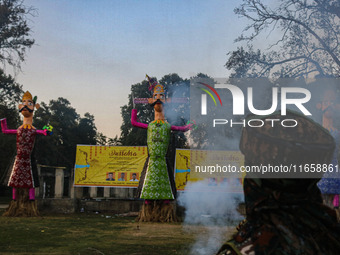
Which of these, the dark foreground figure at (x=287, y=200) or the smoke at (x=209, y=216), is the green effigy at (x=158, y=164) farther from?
the dark foreground figure at (x=287, y=200)

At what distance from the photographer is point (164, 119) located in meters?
11.8

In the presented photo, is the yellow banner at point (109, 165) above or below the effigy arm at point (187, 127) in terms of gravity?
below

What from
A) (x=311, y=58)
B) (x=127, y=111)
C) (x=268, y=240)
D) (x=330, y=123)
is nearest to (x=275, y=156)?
(x=268, y=240)

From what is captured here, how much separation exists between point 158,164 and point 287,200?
31.1 feet

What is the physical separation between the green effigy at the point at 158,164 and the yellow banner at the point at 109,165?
381 centimetres

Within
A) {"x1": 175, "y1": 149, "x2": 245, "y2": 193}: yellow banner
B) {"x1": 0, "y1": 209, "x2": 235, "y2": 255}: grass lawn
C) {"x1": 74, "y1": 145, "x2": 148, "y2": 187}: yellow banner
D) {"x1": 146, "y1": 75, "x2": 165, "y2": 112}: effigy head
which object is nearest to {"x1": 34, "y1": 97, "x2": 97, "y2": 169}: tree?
{"x1": 74, "y1": 145, "x2": 148, "y2": 187}: yellow banner

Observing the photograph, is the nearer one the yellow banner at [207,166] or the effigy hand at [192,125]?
the effigy hand at [192,125]

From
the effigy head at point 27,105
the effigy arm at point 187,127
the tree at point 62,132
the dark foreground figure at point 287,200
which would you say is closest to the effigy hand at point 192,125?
the effigy arm at point 187,127

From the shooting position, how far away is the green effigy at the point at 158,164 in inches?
443

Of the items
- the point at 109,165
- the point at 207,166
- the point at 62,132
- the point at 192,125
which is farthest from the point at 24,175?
the point at 62,132

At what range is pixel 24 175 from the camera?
12.6 metres

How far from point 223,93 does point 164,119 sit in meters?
3.76

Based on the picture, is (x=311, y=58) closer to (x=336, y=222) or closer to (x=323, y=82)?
(x=323, y=82)

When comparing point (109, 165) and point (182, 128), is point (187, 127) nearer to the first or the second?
point (182, 128)
